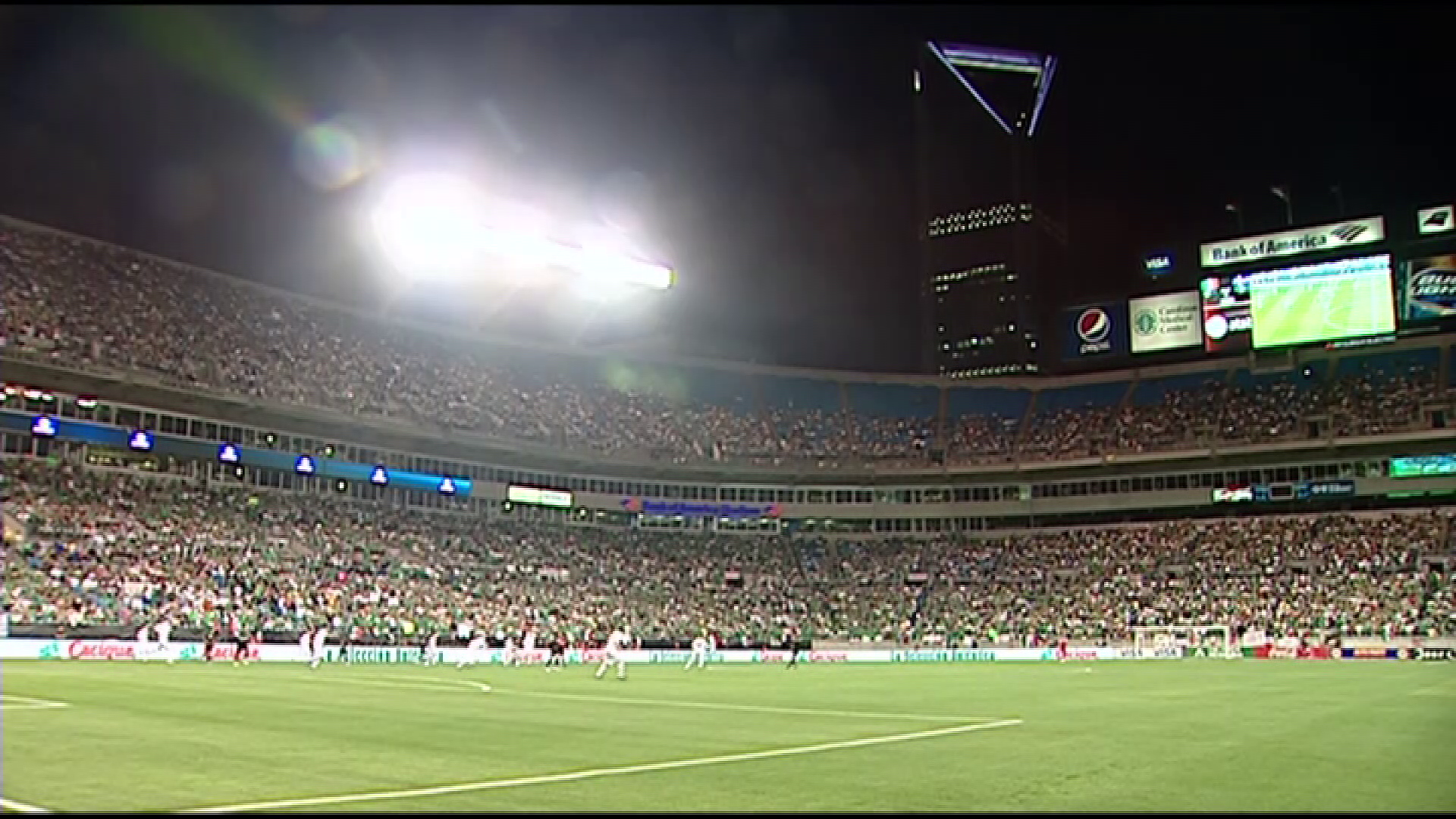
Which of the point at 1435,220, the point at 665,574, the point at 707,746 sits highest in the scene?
the point at 1435,220

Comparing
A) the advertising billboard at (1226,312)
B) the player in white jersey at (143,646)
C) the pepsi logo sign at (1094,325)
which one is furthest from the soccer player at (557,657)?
the advertising billboard at (1226,312)

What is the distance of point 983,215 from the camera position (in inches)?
4063

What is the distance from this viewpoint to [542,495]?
8344 centimetres

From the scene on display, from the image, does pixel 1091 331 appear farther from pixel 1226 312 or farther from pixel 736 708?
pixel 736 708

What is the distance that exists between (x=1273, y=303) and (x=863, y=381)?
1466 inches

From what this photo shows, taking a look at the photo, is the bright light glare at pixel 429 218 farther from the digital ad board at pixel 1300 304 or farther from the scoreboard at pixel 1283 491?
the scoreboard at pixel 1283 491

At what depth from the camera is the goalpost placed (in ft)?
227

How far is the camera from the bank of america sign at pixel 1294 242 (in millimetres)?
69312

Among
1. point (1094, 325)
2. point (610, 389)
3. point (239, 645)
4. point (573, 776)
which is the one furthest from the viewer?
point (610, 389)

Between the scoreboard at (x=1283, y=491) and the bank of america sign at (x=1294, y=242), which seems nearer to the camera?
the bank of america sign at (x=1294, y=242)

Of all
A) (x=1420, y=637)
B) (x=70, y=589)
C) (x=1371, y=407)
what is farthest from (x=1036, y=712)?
(x=1371, y=407)

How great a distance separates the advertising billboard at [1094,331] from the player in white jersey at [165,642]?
61.3m

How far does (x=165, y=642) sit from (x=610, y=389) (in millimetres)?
49041

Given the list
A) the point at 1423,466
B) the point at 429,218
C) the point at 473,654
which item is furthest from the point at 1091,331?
the point at 473,654
